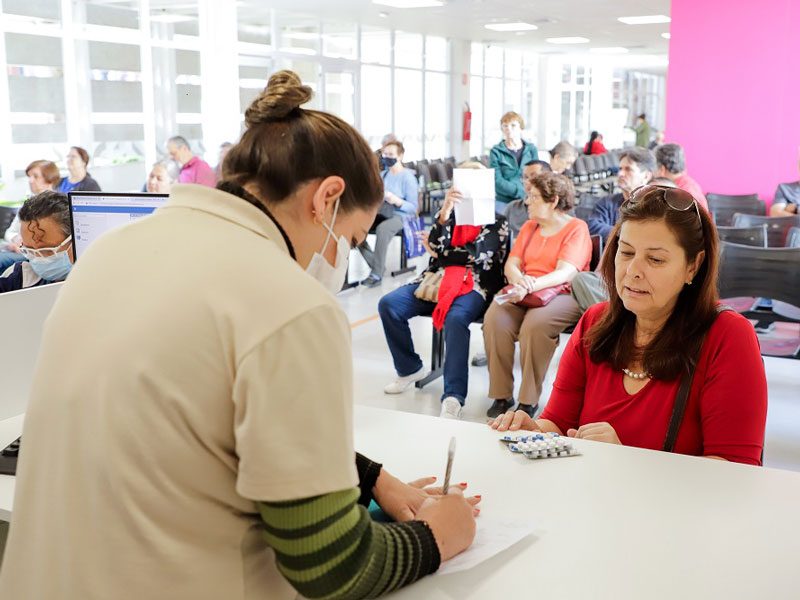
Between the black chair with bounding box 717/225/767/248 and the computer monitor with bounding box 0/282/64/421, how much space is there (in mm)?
3603

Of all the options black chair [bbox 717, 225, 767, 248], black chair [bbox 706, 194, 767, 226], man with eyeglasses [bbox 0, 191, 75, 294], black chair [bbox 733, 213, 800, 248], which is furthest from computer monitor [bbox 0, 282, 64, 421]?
black chair [bbox 706, 194, 767, 226]

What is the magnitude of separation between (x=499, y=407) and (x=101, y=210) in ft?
8.21

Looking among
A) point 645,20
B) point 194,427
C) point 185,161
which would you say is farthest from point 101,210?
point 645,20

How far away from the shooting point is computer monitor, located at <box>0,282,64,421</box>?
203 centimetres

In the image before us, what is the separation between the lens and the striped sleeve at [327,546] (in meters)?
0.89

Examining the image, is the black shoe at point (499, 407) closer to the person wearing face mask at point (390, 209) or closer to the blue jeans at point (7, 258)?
the blue jeans at point (7, 258)

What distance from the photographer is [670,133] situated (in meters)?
7.02

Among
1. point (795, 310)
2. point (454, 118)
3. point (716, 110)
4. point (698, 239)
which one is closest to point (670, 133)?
point (716, 110)

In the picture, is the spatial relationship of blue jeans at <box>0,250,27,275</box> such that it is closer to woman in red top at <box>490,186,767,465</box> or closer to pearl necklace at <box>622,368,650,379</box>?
woman in red top at <box>490,186,767,465</box>

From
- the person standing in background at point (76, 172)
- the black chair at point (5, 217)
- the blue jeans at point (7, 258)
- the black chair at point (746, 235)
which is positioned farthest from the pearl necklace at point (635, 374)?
the person standing in background at point (76, 172)

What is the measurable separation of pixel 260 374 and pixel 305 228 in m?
0.27

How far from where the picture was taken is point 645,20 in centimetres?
1334

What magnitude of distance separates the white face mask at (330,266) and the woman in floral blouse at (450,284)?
3137 mm

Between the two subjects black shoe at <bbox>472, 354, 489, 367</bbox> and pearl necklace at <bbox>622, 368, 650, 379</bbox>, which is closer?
pearl necklace at <bbox>622, 368, 650, 379</bbox>
